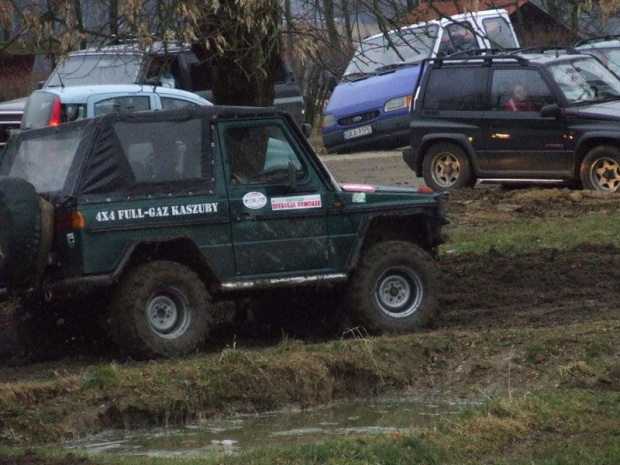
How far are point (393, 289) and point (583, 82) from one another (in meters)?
7.51

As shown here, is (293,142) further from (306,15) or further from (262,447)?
(262,447)

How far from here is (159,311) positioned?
8812 millimetres

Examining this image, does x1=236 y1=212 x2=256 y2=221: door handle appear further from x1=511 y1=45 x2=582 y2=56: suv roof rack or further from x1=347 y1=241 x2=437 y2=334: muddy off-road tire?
x1=511 y1=45 x2=582 y2=56: suv roof rack

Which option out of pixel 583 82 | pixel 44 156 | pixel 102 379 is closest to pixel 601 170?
pixel 583 82

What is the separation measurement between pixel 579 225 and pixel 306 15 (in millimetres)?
4359

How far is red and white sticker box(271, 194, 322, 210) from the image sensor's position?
9.18m

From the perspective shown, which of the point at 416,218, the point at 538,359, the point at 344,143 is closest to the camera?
the point at 538,359

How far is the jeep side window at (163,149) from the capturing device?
888 cm

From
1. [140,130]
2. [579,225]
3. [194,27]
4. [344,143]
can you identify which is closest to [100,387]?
[140,130]

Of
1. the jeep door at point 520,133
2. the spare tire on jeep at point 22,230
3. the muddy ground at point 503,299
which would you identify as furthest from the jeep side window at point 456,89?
the spare tire on jeep at point 22,230

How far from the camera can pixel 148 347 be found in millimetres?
8625

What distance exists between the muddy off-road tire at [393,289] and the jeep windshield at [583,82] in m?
6.89

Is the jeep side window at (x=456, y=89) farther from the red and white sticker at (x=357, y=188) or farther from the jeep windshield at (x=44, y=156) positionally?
the jeep windshield at (x=44, y=156)

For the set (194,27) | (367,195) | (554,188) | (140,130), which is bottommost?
(554,188)
